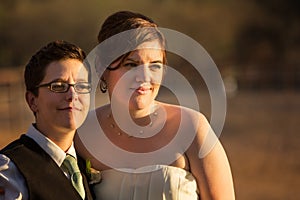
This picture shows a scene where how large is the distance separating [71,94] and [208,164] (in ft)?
2.33

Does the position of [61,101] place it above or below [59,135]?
above

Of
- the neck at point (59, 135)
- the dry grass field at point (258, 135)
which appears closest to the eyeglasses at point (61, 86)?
the neck at point (59, 135)

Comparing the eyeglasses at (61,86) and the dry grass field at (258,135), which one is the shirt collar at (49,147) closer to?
the eyeglasses at (61,86)

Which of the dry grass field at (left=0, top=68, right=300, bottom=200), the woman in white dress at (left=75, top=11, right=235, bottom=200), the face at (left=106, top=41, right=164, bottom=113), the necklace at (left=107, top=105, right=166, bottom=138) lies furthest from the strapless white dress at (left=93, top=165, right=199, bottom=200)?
the dry grass field at (left=0, top=68, right=300, bottom=200)

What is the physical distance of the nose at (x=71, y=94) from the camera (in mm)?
2781

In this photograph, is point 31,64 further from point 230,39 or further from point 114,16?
point 230,39

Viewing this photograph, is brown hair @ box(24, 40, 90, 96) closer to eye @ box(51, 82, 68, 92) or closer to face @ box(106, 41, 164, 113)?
eye @ box(51, 82, 68, 92)

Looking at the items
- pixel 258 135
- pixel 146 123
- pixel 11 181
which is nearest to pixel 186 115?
pixel 146 123

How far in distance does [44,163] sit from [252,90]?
22763mm

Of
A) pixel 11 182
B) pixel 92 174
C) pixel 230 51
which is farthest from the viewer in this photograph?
pixel 230 51

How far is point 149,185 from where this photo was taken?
3207mm

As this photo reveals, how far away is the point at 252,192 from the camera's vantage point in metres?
10.7

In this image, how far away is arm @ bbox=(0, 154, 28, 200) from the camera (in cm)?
260

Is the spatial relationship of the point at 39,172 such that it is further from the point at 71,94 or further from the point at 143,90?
the point at 143,90
